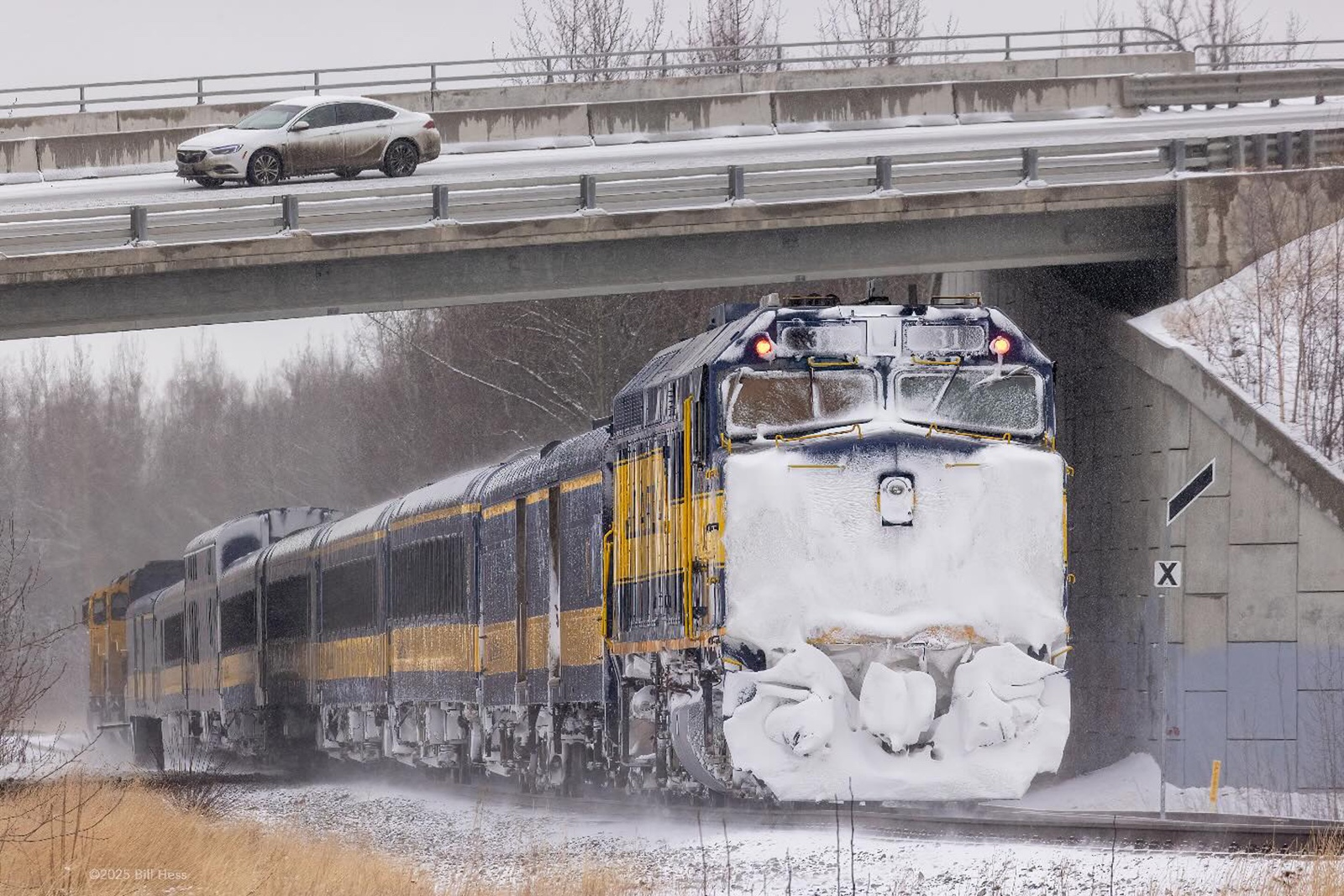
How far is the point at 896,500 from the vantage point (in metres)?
14.3

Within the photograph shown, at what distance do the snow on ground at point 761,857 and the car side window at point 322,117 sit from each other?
622 inches

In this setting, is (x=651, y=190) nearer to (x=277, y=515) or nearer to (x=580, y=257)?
(x=580, y=257)

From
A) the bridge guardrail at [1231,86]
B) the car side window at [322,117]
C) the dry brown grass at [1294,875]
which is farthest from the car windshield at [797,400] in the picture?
the bridge guardrail at [1231,86]

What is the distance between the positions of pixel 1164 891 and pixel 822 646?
283 cm

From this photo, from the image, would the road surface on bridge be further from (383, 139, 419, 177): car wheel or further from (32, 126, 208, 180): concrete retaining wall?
(32, 126, 208, 180): concrete retaining wall

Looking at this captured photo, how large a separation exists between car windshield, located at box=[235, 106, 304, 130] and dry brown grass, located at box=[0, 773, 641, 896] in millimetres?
16288

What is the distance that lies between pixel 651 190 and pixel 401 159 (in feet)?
30.8

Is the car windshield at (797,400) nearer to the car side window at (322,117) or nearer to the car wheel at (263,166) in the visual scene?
the car wheel at (263,166)

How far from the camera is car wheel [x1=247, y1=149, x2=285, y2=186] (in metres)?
33.2

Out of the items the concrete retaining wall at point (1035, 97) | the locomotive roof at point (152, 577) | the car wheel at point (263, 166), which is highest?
the concrete retaining wall at point (1035, 97)

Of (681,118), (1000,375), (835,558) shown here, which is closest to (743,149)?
(681,118)

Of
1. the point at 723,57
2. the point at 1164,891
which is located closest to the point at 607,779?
the point at 1164,891

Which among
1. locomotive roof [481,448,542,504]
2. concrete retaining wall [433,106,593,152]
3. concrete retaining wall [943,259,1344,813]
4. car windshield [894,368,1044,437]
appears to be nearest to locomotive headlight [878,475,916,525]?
car windshield [894,368,1044,437]

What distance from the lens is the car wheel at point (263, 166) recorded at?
3325 centimetres
